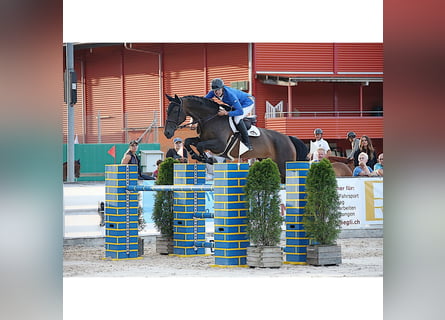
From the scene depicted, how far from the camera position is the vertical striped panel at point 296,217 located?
25.9 ft

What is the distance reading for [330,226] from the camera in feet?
25.1

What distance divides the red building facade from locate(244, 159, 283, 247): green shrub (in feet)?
50.1

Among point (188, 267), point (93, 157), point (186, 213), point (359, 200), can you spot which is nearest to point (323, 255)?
point (188, 267)

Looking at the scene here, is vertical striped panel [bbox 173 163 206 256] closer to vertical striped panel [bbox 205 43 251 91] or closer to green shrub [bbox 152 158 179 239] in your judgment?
green shrub [bbox 152 158 179 239]

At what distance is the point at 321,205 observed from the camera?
7.58 metres

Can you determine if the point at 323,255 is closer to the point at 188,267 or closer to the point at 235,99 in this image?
the point at 188,267

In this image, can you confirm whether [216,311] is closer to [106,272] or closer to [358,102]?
[106,272]

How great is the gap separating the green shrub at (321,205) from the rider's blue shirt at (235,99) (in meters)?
2.68

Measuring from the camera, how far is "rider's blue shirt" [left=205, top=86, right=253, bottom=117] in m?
10.1

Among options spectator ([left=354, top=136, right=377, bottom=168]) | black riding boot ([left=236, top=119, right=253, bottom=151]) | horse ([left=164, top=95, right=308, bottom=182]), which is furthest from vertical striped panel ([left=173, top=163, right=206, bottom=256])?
spectator ([left=354, top=136, right=377, bottom=168])

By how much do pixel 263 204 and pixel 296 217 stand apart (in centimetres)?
64

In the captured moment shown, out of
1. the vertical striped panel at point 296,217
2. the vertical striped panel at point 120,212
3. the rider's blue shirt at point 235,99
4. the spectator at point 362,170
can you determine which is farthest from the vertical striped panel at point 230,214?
the spectator at point 362,170
